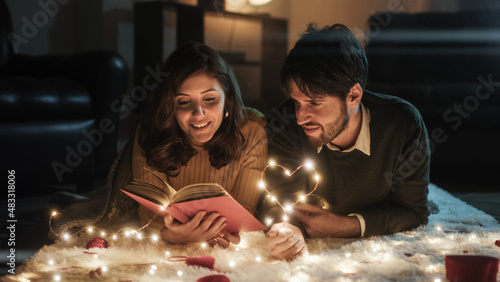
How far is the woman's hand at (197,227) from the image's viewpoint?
134 centimetres

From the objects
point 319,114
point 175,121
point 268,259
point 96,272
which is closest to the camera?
point 96,272

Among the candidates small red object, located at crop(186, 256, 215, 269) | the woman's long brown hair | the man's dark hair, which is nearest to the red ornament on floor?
small red object, located at crop(186, 256, 215, 269)

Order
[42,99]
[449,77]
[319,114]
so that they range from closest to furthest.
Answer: [319,114] → [42,99] → [449,77]

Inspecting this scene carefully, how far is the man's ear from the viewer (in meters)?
1.45

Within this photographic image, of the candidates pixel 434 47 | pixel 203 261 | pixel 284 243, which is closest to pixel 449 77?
pixel 434 47

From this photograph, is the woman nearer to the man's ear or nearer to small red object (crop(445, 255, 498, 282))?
the man's ear

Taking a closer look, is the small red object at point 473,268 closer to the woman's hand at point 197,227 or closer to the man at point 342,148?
the man at point 342,148

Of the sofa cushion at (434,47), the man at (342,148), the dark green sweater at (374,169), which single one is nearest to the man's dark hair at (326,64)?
the man at (342,148)

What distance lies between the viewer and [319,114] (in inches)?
55.9

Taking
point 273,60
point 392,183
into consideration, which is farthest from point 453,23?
point 392,183

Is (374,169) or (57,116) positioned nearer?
(374,169)

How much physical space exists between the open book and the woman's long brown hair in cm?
17

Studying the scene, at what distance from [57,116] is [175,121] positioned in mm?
957

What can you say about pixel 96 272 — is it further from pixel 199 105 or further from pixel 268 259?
pixel 199 105
